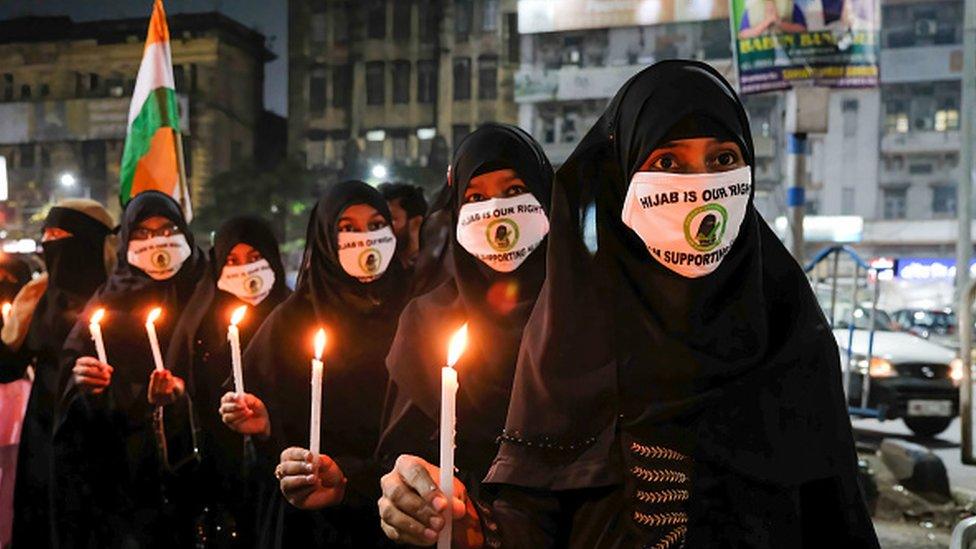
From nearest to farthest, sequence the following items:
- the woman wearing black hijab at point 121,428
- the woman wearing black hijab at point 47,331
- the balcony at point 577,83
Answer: the woman wearing black hijab at point 121,428
the woman wearing black hijab at point 47,331
the balcony at point 577,83

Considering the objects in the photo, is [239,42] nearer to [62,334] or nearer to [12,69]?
[12,69]

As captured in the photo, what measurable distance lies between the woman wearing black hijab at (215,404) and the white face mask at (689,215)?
283 centimetres

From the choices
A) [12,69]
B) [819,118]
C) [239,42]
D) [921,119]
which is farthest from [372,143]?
[819,118]

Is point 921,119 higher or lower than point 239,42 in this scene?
lower

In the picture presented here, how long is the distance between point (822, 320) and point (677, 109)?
47cm

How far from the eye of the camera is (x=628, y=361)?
1.87m

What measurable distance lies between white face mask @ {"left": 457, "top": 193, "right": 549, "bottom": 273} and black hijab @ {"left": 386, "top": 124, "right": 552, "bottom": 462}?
0.03 meters

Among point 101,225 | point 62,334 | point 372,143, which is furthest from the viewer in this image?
point 372,143

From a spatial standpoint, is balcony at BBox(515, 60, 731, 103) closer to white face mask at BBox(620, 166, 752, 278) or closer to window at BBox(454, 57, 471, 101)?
window at BBox(454, 57, 471, 101)

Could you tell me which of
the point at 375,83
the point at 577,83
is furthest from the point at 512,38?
the point at 375,83

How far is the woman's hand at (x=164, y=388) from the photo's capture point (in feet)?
12.4

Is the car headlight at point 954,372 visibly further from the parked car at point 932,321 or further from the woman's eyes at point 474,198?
the parked car at point 932,321

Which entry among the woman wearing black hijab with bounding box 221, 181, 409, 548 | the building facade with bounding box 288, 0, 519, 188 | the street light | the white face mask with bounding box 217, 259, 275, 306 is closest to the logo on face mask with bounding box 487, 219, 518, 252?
the woman wearing black hijab with bounding box 221, 181, 409, 548

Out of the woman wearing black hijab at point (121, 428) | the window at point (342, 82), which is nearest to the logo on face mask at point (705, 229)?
the woman wearing black hijab at point (121, 428)
